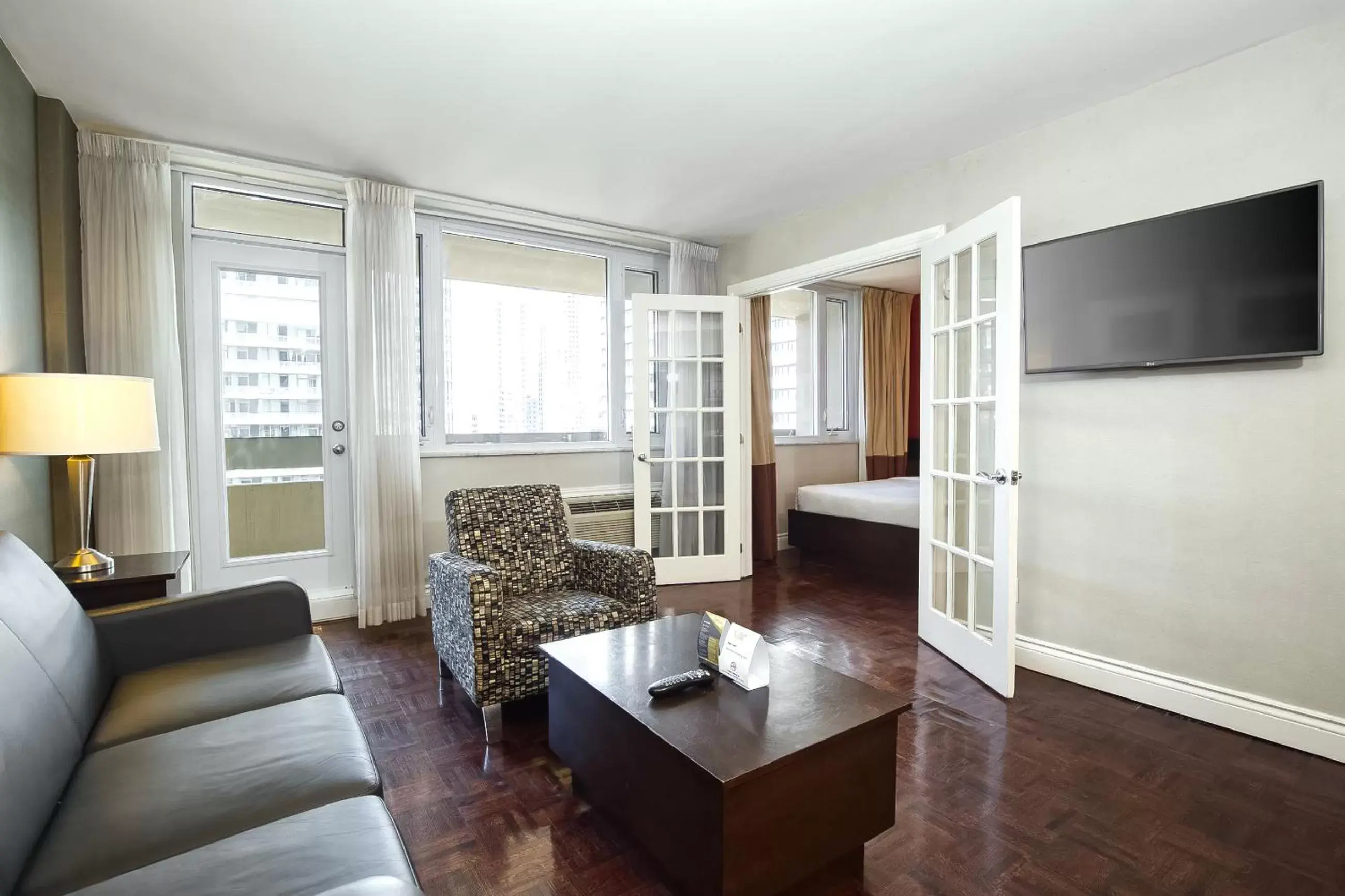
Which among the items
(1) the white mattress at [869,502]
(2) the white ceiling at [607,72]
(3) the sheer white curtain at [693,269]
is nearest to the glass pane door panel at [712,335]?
(3) the sheer white curtain at [693,269]

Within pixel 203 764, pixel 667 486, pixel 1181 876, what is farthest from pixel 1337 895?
pixel 667 486

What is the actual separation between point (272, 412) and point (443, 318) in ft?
3.61

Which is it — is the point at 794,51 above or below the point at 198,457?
above

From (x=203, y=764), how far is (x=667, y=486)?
3455 millimetres

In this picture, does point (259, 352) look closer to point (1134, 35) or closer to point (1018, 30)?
point (1018, 30)

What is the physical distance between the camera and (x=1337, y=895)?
154 centimetres

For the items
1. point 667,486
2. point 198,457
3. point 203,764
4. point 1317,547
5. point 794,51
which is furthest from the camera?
point 667,486

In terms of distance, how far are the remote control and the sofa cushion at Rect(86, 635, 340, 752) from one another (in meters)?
0.88

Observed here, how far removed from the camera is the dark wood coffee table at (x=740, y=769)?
4.47 feet

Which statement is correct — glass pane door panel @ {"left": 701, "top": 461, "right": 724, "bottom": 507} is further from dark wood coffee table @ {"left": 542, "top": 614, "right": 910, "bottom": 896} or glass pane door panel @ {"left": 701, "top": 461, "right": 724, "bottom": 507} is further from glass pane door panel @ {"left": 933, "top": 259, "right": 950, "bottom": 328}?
dark wood coffee table @ {"left": 542, "top": 614, "right": 910, "bottom": 896}

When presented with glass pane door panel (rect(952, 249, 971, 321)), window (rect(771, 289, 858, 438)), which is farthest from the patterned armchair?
window (rect(771, 289, 858, 438))

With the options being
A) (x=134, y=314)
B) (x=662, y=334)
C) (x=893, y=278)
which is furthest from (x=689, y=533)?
(x=134, y=314)

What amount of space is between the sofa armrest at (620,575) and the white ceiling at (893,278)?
352 centimetres

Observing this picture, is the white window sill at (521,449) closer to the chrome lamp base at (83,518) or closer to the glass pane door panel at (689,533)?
the glass pane door panel at (689,533)
